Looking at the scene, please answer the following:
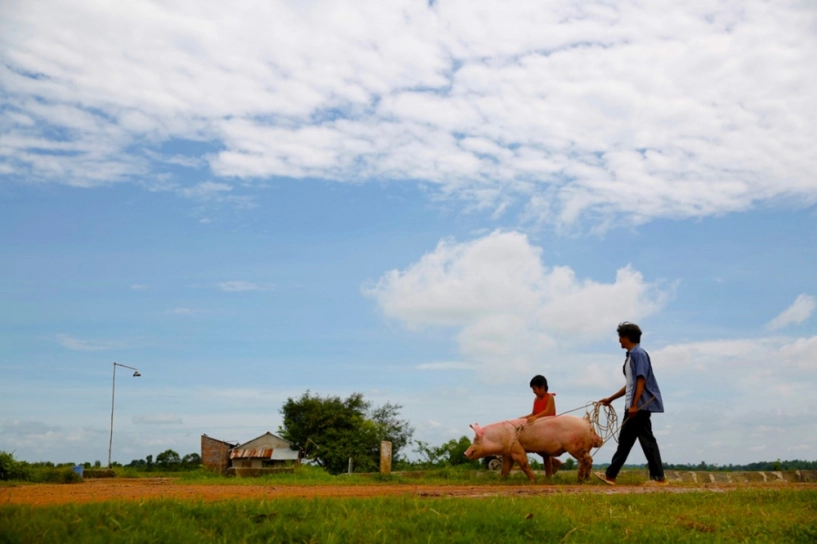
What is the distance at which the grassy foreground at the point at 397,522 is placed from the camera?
20.0ft

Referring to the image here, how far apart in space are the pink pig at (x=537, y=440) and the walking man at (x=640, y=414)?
4.29 ft

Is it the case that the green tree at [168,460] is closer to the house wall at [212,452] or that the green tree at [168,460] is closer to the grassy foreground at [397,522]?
the house wall at [212,452]

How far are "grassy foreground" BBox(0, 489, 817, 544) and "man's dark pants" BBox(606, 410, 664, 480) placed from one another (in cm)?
325

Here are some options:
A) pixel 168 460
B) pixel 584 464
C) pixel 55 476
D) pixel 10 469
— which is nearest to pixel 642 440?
pixel 584 464

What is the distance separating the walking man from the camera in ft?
37.9

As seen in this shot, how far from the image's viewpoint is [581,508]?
310 inches

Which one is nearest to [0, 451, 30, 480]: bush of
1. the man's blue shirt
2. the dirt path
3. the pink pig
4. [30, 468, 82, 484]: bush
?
[30, 468, 82, 484]: bush

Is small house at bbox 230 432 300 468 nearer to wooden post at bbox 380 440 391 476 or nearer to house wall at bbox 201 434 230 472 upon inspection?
house wall at bbox 201 434 230 472

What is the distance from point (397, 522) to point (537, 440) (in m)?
7.40

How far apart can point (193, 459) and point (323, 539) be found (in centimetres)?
4411

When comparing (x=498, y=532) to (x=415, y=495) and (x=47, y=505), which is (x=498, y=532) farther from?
(x=47, y=505)

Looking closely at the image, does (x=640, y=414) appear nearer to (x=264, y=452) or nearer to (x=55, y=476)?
(x=55, y=476)

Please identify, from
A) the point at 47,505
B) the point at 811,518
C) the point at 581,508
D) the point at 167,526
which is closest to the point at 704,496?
the point at 811,518

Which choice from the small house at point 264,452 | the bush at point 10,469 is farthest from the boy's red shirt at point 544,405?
the small house at point 264,452
